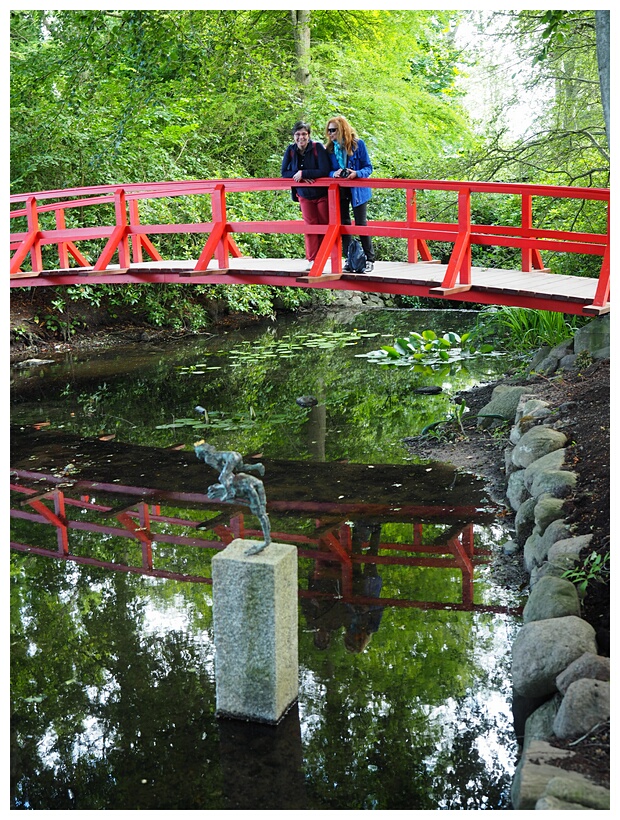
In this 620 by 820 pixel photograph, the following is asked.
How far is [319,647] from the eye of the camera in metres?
5.25

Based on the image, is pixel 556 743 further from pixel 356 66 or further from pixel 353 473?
pixel 356 66

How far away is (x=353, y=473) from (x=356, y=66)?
11298 millimetres

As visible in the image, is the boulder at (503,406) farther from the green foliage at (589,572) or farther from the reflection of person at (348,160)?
the green foliage at (589,572)

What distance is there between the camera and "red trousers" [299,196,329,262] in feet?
31.5

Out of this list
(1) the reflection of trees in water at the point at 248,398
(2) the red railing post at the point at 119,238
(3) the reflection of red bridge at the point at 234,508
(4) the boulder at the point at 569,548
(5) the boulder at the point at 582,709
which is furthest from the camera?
(2) the red railing post at the point at 119,238

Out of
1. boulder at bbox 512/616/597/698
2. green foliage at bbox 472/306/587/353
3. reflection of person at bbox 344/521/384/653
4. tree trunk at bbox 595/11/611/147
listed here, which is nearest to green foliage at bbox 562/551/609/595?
boulder at bbox 512/616/597/698

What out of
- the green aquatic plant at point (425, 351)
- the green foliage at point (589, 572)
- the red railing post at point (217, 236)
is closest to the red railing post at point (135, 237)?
the red railing post at point (217, 236)

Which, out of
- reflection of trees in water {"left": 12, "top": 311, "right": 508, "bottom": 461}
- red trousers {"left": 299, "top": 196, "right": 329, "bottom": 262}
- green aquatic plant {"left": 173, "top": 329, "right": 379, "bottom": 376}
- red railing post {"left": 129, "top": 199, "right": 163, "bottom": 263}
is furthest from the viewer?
green aquatic plant {"left": 173, "top": 329, "right": 379, "bottom": 376}

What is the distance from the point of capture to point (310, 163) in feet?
30.2

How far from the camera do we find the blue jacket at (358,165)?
913cm

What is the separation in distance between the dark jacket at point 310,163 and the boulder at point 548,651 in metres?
5.91

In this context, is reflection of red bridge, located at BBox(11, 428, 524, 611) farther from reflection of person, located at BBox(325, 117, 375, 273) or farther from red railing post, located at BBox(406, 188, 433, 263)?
red railing post, located at BBox(406, 188, 433, 263)

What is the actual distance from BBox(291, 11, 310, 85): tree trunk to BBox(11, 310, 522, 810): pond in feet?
29.0
